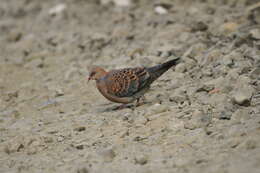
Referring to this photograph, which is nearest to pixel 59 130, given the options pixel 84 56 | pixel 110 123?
pixel 110 123

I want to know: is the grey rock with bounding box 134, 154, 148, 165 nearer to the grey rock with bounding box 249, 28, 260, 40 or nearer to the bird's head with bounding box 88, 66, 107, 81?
the bird's head with bounding box 88, 66, 107, 81

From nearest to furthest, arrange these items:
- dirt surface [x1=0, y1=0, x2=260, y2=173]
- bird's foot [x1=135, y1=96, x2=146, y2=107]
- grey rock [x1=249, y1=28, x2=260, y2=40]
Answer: dirt surface [x1=0, y1=0, x2=260, y2=173]
bird's foot [x1=135, y1=96, x2=146, y2=107]
grey rock [x1=249, y1=28, x2=260, y2=40]

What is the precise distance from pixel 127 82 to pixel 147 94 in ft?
2.18

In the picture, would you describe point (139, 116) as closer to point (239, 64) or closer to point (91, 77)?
point (91, 77)

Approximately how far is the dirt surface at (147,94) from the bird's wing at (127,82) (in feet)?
0.90

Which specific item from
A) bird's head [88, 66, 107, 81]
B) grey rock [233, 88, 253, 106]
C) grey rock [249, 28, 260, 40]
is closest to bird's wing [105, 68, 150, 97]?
bird's head [88, 66, 107, 81]

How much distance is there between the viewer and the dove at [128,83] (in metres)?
7.96

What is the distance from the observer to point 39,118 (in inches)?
324

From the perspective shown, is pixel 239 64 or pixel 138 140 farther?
pixel 239 64

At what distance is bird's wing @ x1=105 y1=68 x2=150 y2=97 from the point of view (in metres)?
7.96

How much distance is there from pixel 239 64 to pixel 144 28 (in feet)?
12.5

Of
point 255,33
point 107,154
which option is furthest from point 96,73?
point 255,33

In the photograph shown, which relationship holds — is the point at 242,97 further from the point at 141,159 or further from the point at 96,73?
the point at 96,73

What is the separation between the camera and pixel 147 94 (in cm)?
854
